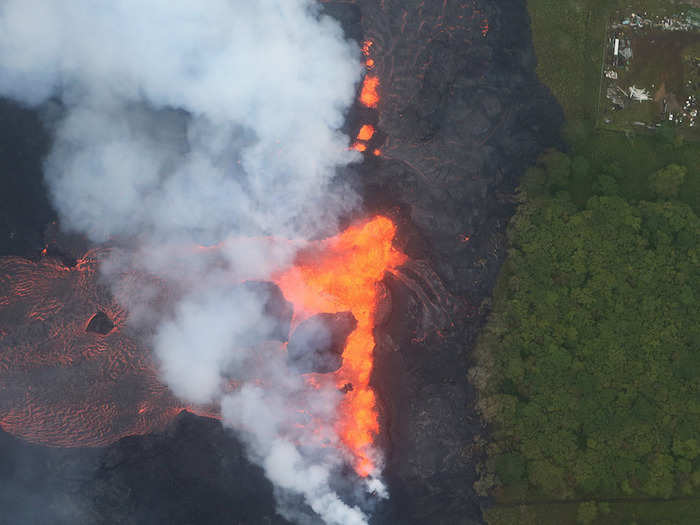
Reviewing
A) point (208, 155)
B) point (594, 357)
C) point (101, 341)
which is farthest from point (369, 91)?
point (101, 341)

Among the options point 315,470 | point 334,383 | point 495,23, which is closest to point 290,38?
point 495,23

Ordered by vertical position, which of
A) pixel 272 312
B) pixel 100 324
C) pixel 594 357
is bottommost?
pixel 100 324

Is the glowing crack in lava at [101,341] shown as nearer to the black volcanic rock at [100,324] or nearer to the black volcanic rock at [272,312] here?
the black volcanic rock at [100,324]

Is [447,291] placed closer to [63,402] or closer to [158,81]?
[158,81]

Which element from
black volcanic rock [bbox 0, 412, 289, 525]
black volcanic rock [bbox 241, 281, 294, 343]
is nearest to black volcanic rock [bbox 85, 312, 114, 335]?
black volcanic rock [bbox 0, 412, 289, 525]

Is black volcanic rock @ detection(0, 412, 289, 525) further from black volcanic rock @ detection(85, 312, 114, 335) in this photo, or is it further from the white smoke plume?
black volcanic rock @ detection(85, 312, 114, 335)

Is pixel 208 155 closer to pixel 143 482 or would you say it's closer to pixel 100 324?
pixel 100 324
